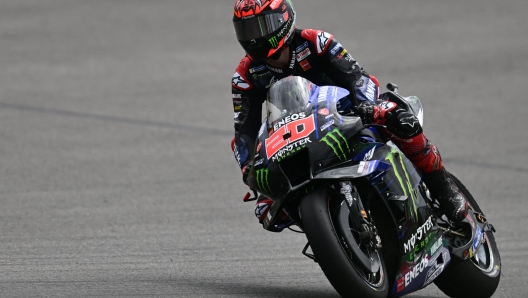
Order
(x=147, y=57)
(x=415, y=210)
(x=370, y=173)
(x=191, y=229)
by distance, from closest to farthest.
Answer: (x=370, y=173), (x=415, y=210), (x=191, y=229), (x=147, y=57)

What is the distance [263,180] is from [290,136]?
0.29m

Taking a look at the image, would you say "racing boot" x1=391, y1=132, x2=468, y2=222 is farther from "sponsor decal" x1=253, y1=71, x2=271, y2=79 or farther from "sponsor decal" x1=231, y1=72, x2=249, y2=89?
"sponsor decal" x1=231, y1=72, x2=249, y2=89

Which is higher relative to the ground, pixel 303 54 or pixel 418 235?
pixel 303 54

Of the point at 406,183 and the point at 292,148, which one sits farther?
the point at 406,183

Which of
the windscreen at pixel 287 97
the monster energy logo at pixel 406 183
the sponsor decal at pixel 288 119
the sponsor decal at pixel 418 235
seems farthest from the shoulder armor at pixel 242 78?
the sponsor decal at pixel 418 235

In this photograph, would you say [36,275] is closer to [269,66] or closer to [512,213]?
[269,66]

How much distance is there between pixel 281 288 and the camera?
5.84 m

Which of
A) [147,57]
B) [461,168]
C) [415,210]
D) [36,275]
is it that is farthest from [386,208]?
[147,57]

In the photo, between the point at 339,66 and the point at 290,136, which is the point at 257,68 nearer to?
the point at 339,66

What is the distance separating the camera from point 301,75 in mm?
5809

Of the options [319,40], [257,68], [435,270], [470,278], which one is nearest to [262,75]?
[257,68]

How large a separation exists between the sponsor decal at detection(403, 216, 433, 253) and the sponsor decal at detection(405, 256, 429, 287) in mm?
120

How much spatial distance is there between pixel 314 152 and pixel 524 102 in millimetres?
8569

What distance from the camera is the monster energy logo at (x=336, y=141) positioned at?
4.97 m
